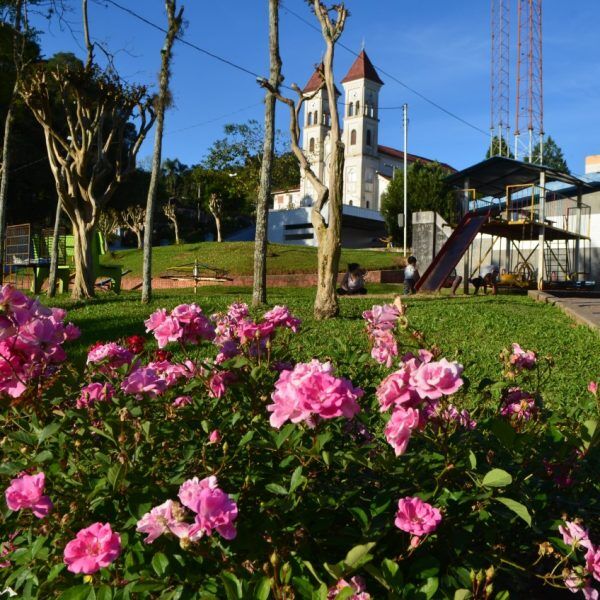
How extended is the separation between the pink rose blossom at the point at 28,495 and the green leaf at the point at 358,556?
0.72 meters

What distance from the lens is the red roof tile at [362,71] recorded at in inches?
3957

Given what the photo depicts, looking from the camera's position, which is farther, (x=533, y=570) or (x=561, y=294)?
(x=561, y=294)

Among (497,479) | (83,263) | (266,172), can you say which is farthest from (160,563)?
(83,263)

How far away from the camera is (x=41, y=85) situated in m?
15.3

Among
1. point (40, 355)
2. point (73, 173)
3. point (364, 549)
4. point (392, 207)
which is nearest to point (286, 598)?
point (364, 549)

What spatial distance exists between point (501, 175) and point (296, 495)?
20090 mm

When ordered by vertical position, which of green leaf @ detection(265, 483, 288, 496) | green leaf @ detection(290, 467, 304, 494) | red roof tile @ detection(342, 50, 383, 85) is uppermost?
red roof tile @ detection(342, 50, 383, 85)

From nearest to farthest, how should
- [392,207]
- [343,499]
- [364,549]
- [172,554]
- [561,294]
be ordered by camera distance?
[364,549], [172,554], [343,499], [561,294], [392,207]

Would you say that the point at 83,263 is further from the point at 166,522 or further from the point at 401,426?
the point at 166,522

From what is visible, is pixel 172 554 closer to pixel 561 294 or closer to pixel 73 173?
pixel 73 173

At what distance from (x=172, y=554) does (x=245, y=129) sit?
→ 58.7m

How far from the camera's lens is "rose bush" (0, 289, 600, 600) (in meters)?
1.44

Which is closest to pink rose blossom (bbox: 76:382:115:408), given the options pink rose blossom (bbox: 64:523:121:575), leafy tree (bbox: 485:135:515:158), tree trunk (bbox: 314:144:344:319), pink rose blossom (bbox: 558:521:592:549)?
pink rose blossom (bbox: 64:523:121:575)

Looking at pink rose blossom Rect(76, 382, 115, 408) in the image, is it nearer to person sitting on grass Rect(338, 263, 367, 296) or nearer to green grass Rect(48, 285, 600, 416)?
green grass Rect(48, 285, 600, 416)
